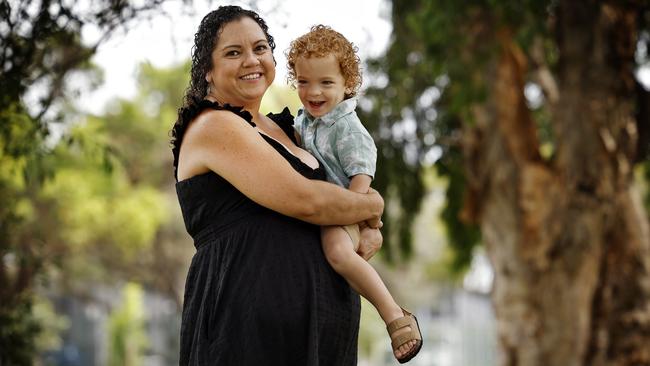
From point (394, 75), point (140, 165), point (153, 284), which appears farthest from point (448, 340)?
point (394, 75)

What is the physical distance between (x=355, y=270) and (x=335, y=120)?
0.48m

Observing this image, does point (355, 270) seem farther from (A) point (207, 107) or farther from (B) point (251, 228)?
(A) point (207, 107)

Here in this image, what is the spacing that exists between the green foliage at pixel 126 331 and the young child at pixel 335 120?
28552mm

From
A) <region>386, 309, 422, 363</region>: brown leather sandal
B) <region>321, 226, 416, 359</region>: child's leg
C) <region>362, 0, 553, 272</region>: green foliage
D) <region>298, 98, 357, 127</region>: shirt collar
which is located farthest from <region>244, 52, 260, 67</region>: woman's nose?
<region>362, 0, 553, 272</region>: green foliage

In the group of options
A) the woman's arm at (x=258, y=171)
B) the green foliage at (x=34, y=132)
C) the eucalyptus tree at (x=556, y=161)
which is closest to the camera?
the woman's arm at (x=258, y=171)

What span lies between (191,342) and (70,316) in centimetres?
3818

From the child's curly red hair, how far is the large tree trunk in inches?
264

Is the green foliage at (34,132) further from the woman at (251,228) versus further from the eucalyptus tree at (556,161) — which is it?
the eucalyptus tree at (556,161)

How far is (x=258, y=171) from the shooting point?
3.01 m

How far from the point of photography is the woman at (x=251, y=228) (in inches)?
119

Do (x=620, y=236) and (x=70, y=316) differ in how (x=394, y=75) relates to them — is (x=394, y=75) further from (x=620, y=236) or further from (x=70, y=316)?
(x=70, y=316)

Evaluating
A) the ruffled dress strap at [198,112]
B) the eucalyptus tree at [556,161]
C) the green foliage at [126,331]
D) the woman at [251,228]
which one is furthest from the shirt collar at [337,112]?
the green foliage at [126,331]

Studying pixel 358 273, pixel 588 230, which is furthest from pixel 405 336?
pixel 588 230

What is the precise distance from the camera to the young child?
125 inches
